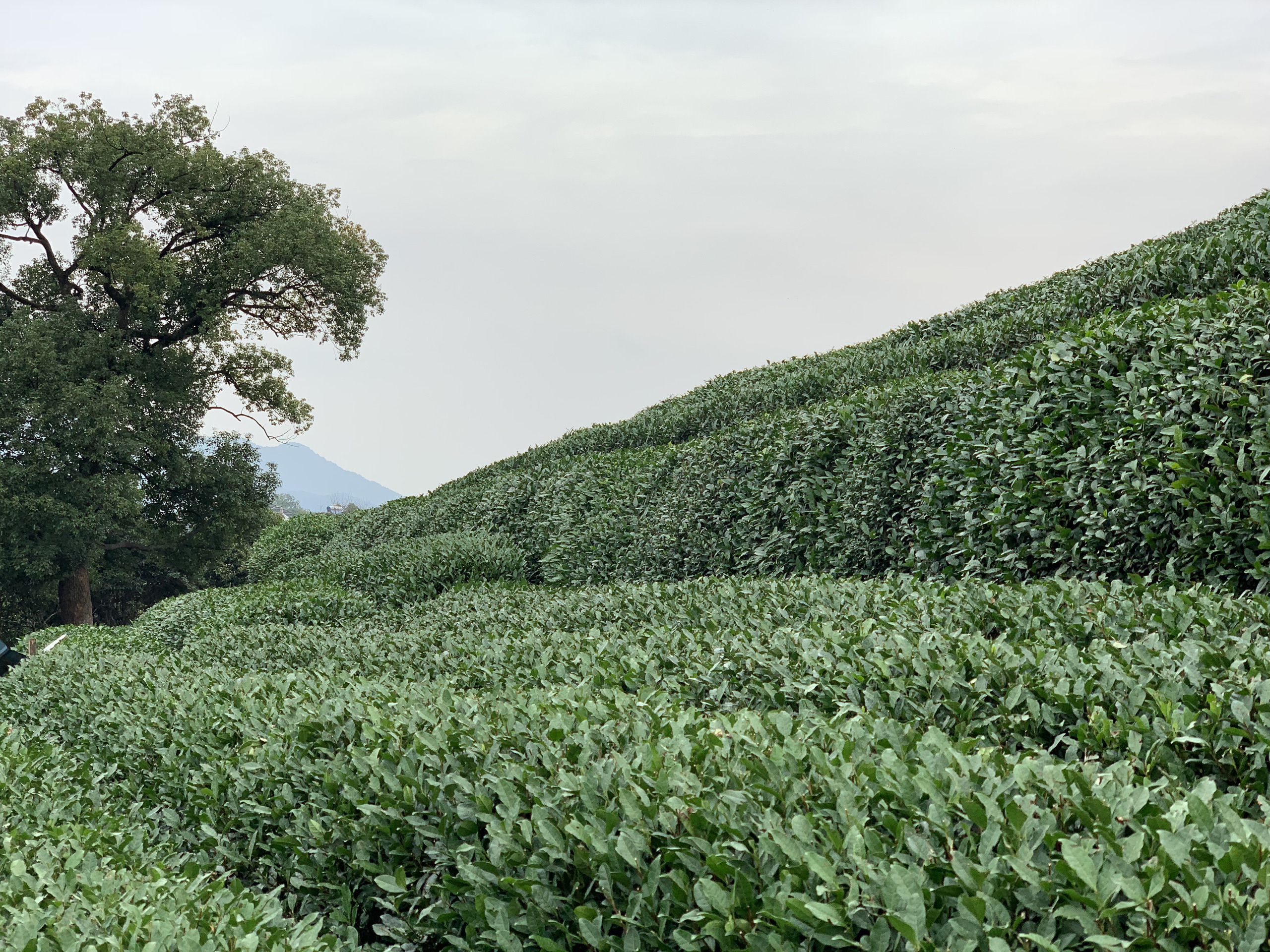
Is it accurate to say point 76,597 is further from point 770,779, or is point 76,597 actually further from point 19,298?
point 770,779

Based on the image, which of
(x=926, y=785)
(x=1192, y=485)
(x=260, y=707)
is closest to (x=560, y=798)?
(x=926, y=785)

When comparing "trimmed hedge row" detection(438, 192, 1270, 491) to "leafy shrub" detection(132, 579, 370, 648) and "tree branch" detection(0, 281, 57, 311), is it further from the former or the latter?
"tree branch" detection(0, 281, 57, 311)

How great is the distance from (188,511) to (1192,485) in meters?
25.7

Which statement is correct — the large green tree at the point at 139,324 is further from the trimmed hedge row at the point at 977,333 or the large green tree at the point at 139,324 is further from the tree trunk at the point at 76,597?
the trimmed hedge row at the point at 977,333

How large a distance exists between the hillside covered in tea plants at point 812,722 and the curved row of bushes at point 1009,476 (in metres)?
0.03

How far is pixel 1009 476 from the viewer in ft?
24.2

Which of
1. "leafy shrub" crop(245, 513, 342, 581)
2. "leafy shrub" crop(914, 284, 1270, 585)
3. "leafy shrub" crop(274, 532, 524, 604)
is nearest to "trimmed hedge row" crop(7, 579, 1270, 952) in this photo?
"leafy shrub" crop(914, 284, 1270, 585)

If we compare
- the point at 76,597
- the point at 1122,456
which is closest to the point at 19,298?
the point at 76,597

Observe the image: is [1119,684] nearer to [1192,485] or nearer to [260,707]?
[1192,485]

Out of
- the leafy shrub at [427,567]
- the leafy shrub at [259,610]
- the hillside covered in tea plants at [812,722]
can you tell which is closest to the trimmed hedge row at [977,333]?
the hillside covered in tea plants at [812,722]

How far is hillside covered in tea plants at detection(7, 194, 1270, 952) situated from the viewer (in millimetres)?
2527

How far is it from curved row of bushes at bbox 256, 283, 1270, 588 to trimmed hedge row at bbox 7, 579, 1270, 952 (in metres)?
1.06

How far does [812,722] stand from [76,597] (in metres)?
26.7

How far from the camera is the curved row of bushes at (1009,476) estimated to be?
6031mm
